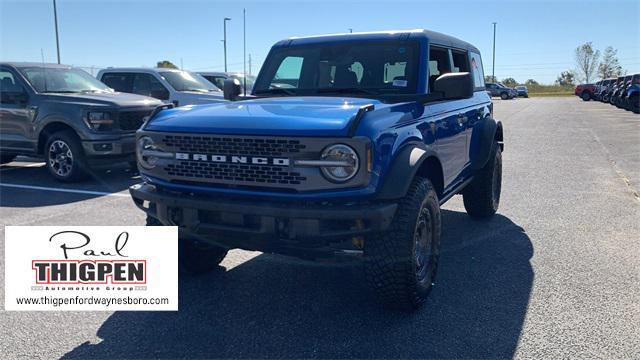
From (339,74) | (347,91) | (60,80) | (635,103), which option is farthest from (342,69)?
(635,103)

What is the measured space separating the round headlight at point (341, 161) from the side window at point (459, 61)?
2475 millimetres

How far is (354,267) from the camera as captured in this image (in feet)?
15.0

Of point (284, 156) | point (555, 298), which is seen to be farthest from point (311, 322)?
point (555, 298)

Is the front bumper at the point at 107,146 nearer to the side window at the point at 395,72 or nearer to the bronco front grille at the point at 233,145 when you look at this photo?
the bronco front grille at the point at 233,145

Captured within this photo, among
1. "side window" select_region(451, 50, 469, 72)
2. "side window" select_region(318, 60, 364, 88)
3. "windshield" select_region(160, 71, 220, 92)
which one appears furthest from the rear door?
"windshield" select_region(160, 71, 220, 92)

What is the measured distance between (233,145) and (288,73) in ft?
5.97

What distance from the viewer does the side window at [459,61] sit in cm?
529

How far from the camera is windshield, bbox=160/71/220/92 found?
12613mm

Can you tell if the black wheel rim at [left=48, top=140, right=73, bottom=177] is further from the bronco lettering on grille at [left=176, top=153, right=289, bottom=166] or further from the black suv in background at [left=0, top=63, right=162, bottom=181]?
the bronco lettering on grille at [left=176, top=153, right=289, bottom=166]

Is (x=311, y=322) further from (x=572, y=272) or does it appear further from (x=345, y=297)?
(x=572, y=272)

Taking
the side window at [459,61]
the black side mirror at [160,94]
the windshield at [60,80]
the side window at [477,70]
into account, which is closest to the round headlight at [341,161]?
the side window at [459,61]

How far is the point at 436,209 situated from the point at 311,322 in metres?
1.14

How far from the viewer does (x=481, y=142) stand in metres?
5.57

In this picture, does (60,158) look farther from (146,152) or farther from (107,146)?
(146,152)
